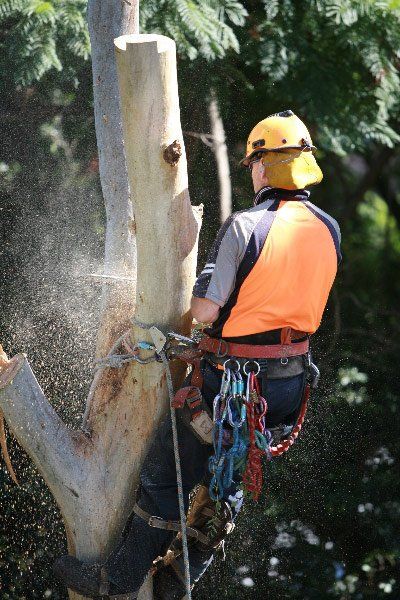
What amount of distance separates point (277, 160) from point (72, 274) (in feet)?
5.58

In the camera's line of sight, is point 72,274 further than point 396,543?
No

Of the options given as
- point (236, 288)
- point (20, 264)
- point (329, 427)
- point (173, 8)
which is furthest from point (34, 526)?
point (173, 8)

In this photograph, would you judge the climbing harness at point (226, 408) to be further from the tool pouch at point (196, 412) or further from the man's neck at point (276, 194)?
the man's neck at point (276, 194)

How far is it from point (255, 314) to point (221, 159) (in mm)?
2463

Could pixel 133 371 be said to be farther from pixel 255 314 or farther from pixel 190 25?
pixel 190 25

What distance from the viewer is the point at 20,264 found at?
552 centimetres

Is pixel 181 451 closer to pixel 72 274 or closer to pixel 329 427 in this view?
pixel 72 274

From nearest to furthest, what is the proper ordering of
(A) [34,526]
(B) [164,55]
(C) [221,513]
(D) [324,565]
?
(B) [164,55], (C) [221,513], (A) [34,526], (D) [324,565]

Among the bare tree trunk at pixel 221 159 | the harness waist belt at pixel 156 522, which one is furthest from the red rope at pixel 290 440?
the bare tree trunk at pixel 221 159

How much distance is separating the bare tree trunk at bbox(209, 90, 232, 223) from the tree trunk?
5.39ft

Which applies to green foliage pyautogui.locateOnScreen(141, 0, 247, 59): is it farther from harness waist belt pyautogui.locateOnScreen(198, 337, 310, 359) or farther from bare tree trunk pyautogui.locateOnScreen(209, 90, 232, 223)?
harness waist belt pyautogui.locateOnScreen(198, 337, 310, 359)

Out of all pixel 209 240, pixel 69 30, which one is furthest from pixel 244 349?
pixel 209 240

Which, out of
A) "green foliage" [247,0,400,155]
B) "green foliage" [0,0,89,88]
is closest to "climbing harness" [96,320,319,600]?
"green foliage" [0,0,89,88]

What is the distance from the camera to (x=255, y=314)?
11.5 feet
